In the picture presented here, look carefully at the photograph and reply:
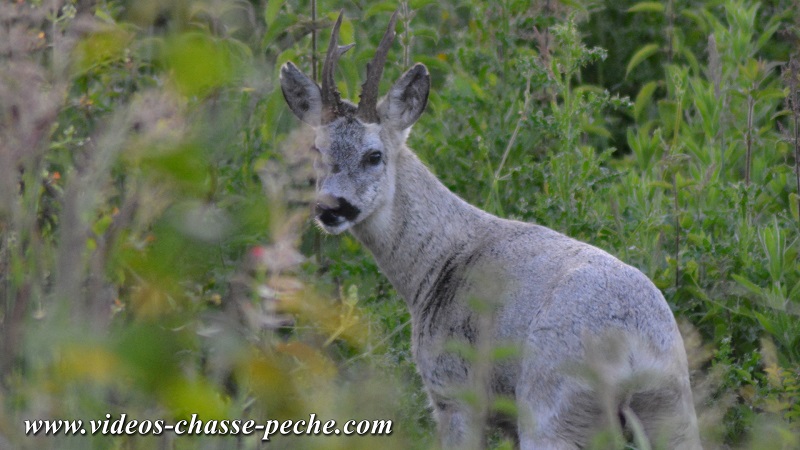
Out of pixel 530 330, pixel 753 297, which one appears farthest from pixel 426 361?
pixel 753 297

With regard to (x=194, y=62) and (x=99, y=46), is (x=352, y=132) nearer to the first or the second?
(x=99, y=46)

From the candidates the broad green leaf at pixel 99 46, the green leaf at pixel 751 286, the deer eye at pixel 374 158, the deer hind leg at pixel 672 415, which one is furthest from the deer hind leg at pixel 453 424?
the broad green leaf at pixel 99 46

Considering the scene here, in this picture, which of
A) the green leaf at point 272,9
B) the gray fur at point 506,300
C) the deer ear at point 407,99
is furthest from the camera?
the green leaf at point 272,9

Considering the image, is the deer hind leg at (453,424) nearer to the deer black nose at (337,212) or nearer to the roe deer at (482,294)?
the roe deer at (482,294)

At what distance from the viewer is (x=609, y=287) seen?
13.5 feet

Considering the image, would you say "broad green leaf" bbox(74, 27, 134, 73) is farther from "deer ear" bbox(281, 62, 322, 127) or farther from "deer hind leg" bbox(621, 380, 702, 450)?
"deer ear" bbox(281, 62, 322, 127)

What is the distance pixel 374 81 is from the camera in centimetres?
504

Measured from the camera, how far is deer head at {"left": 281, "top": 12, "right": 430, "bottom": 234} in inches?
198

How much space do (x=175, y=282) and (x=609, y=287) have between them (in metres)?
2.65

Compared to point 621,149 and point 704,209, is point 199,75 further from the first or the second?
point 621,149

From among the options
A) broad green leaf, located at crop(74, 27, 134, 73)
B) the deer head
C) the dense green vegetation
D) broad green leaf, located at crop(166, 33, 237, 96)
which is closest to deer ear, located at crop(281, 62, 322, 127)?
the deer head

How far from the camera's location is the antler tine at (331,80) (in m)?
5.00

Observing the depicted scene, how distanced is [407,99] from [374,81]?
39 cm

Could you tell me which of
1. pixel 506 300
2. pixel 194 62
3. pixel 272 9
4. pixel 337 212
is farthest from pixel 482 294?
pixel 272 9
